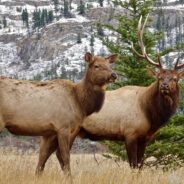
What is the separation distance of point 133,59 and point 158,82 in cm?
423

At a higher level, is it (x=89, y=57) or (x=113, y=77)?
(x=89, y=57)

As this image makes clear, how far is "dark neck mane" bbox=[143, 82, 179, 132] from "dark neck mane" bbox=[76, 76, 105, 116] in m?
2.04

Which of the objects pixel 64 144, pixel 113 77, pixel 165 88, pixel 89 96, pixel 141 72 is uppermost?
pixel 113 77

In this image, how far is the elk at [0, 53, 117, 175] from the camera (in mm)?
8992

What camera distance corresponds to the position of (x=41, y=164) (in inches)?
381

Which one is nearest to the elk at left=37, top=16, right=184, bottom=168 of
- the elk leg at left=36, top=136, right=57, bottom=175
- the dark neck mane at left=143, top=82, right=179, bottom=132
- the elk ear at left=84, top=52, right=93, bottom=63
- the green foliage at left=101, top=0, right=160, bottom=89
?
the dark neck mane at left=143, top=82, right=179, bottom=132

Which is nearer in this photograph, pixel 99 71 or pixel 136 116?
pixel 99 71

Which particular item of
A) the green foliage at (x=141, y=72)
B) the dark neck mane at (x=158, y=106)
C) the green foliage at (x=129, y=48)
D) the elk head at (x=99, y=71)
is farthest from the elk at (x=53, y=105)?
the green foliage at (x=129, y=48)

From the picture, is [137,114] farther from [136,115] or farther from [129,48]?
[129,48]

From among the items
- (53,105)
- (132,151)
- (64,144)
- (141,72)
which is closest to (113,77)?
(53,105)

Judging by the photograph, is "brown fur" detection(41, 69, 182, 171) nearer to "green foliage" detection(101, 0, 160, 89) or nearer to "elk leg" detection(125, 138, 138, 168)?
"elk leg" detection(125, 138, 138, 168)

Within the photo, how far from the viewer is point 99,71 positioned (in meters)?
9.73

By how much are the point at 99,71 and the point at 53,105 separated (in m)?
1.03

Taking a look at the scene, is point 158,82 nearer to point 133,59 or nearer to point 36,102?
point 36,102
